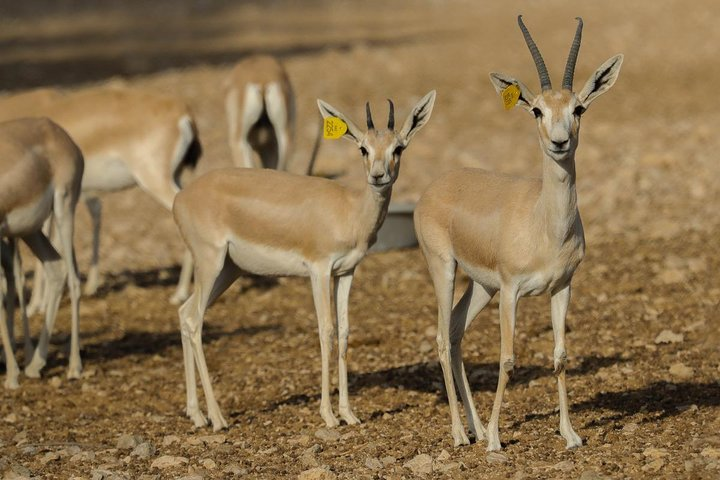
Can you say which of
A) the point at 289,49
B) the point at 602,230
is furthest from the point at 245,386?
A: the point at 289,49

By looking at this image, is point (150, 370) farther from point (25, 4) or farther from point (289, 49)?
point (25, 4)

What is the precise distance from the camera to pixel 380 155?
7.22 meters

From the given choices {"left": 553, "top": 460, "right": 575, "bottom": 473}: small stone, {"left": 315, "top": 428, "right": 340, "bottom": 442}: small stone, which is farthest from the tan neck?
{"left": 315, "top": 428, "right": 340, "bottom": 442}: small stone

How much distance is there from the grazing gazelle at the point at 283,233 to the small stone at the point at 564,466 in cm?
163

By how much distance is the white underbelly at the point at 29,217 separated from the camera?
357 inches

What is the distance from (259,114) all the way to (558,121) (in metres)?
6.05

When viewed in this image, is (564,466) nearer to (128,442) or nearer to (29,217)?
(128,442)

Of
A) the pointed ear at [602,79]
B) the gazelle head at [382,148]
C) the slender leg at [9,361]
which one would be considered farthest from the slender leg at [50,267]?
the pointed ear at [602,79]

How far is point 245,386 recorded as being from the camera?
8789 millimetres

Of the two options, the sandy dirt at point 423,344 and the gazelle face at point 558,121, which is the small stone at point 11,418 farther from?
the gazelle face at point 558,121

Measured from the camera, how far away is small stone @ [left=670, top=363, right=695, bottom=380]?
791cm

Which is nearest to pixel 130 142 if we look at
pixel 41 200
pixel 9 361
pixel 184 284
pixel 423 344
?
pixel 184 284

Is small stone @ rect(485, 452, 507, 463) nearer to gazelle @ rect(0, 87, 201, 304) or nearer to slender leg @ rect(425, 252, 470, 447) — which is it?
slender leg @ rect(425, 252, 470, 447)

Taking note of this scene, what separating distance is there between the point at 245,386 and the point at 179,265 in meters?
3.90
